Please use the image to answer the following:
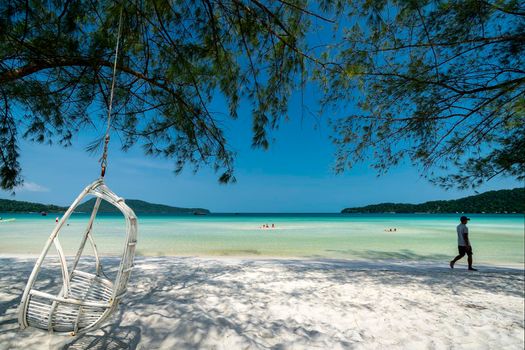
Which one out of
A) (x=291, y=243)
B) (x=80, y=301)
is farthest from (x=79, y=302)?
(x=291, y=243)

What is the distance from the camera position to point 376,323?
8.64 ft

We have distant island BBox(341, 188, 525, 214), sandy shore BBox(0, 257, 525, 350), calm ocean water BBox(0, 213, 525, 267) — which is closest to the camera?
sandy shore BBox(0, 257, 525, 350)

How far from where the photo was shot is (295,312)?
111 inches

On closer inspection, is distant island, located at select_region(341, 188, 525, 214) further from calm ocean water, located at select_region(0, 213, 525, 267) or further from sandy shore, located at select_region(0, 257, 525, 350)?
sandy shore, located at select_region(0, 257, 525, 350)

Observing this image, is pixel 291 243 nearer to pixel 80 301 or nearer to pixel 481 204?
pixel 80 301

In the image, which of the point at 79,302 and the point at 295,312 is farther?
the point at 295,312

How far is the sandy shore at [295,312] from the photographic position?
7.33 feet

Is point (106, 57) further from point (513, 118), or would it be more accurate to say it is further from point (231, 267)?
point (513, 118)

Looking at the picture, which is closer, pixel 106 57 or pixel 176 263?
pixel 106 57

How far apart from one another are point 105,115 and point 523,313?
5.39 meters

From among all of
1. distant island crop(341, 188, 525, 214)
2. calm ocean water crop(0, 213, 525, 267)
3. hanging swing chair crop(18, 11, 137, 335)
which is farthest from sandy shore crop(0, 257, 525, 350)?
distant island crop(341, 188, 525, 214)

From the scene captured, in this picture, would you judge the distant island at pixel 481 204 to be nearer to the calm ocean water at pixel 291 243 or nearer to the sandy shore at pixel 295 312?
the calm ocean water at pixel 291 243

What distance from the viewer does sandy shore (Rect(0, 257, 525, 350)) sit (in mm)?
2234

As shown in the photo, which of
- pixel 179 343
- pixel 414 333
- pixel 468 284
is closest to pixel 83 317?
pixel 179 343
